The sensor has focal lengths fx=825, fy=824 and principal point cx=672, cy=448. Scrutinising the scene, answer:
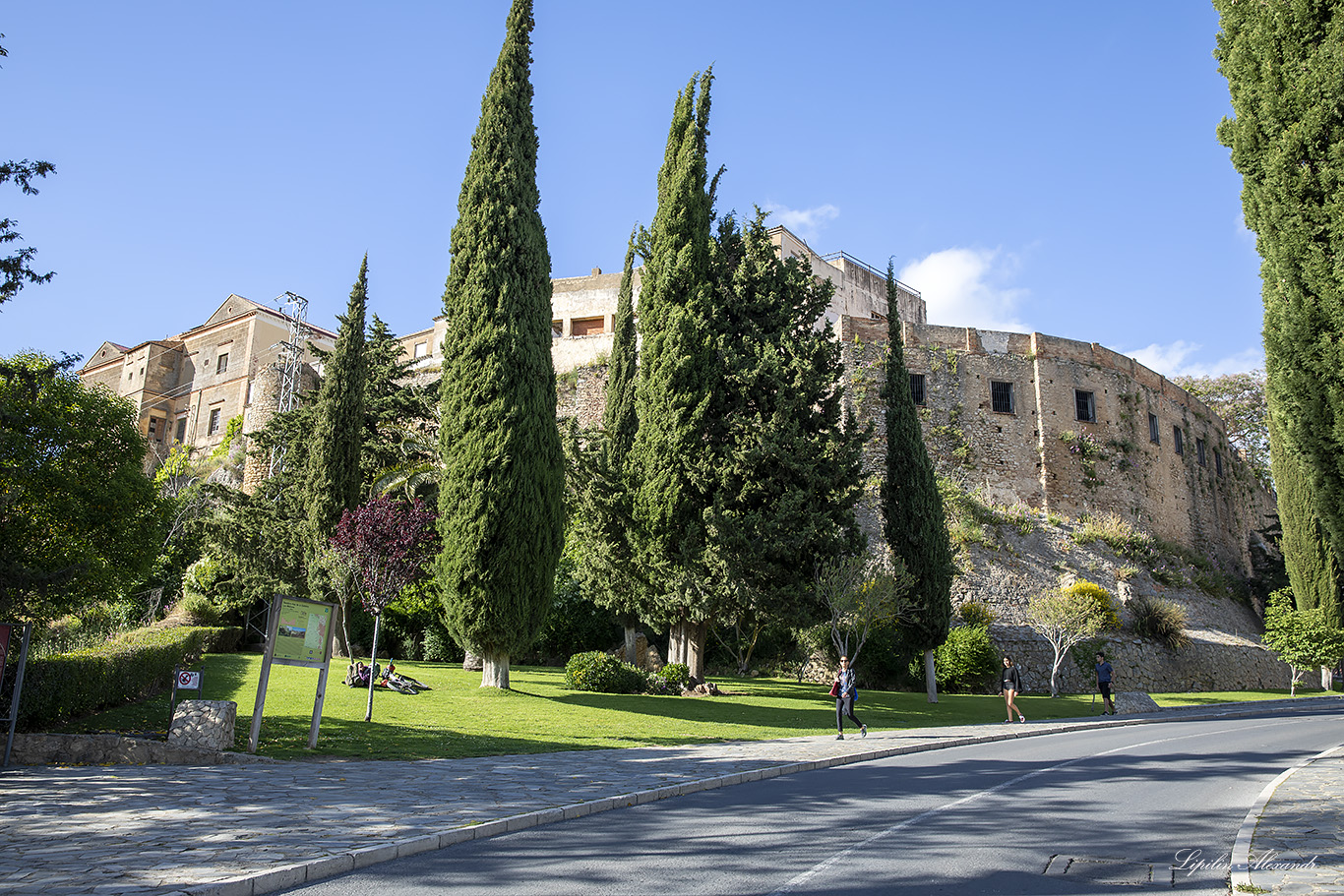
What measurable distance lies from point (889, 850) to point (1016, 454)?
35.7 meters

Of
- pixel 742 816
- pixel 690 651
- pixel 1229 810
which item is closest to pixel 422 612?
pixel 690 651

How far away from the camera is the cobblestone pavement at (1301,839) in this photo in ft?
17.3

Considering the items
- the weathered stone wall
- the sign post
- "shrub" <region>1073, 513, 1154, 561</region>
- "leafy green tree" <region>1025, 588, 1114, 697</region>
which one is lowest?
the sign post

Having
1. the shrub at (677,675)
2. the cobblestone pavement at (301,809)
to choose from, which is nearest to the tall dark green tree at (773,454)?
the shrub at (677,675)

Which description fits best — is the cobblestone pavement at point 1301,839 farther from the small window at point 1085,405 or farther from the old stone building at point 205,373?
the old stone building at point 205,373

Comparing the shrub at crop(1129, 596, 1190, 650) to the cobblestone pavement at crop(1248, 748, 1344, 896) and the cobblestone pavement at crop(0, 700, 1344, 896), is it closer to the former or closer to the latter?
the cobblestone pavement at crop(0, 700, 1344, 896)

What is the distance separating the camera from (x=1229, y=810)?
792 cm

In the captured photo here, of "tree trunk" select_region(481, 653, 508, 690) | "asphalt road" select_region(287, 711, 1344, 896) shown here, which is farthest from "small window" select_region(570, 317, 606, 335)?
"asphalt road" select_region(287, 711, 1344, 896)

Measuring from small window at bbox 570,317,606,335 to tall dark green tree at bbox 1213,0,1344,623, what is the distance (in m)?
45.7

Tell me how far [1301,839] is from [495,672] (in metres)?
15.1

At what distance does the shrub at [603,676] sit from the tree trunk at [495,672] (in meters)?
2.04

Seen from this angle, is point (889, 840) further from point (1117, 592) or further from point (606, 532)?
point (1117, 592)

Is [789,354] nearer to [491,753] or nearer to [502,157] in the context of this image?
[502,157]

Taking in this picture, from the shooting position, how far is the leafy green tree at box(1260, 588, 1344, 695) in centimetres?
2814
